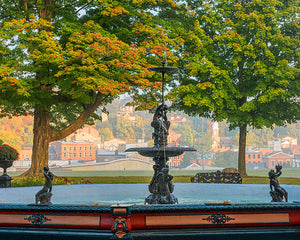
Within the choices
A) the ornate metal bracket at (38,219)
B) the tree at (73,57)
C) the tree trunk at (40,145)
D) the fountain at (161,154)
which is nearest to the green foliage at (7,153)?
the tree at (73,57)

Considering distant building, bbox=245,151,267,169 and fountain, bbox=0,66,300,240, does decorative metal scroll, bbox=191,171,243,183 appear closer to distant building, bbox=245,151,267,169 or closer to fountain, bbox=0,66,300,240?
fountain, bbox=0,66,300,240

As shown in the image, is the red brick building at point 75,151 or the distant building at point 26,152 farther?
the distant building at point 26,152

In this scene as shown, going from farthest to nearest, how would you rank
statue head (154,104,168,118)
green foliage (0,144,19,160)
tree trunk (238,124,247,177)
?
tree trunk (238,124,247,177)
green foliage (0,144,19,160)
statue head (154,104,168,118)

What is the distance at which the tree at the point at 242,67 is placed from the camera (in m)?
24.8

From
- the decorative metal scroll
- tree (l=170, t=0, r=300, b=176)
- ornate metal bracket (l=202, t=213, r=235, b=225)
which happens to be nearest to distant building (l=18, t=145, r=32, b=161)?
tree (l=170, t=0, r=300, b=176)

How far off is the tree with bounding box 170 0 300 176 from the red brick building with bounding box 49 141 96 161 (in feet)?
101

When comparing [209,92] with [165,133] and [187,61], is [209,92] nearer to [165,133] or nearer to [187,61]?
[187,61]

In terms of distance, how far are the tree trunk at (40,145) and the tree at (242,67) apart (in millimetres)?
8594

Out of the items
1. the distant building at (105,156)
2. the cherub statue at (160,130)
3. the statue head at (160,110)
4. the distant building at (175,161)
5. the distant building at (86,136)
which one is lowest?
the distant building at (175,161)

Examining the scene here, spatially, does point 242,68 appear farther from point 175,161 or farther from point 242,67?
point 175,161

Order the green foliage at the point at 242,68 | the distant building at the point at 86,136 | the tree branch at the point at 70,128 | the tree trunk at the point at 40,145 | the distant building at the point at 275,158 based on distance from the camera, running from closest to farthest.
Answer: the tree trunk at the point at 40,145
the tree branch at the point at 70,128
the green foliage at the point at 242,68
the distant building at the point at 275,158
the distant building at the point at 86,136

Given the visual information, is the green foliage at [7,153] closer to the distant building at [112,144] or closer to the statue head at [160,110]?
the statue head at [160,110]

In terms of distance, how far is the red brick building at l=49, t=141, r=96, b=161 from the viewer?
54.0 meters

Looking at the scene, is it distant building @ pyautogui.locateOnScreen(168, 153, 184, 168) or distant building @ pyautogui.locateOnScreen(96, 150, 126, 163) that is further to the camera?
distant building @ pyautogui.locateOnScreen(168, 153, 184, 168)
